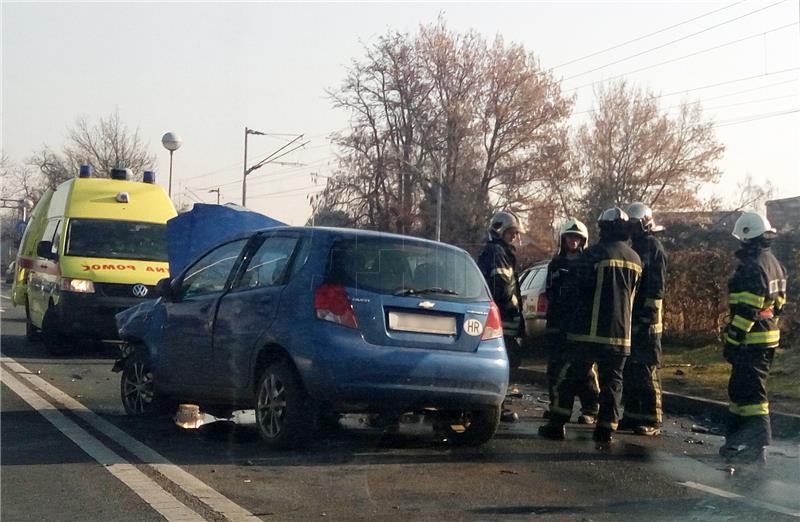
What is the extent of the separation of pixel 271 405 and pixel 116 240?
8.47 metres

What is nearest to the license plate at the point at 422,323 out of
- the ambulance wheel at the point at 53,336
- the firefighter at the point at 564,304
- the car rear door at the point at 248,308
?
the car rear door at the point at 248,308

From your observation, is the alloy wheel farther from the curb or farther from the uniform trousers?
the curb

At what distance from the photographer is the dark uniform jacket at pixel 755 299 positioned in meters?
8.02

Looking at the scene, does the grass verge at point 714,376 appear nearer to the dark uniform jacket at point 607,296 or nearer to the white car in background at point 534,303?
the white car in background at point 534,303

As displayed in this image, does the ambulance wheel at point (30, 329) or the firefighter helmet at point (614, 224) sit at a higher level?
the firefighter helmet at point (614, 224)

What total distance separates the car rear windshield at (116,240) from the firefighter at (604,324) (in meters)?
8.36

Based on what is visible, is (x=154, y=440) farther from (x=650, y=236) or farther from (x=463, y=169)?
(x=463, y=169)

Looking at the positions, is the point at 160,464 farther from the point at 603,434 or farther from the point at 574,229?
the point at 574,229

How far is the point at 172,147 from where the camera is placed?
801 inches

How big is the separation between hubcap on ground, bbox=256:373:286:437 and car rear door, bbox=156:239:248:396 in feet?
2.48

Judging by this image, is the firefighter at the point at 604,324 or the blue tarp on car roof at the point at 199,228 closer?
the firefighter at the point at 604,324

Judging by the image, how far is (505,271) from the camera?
31.3 ft

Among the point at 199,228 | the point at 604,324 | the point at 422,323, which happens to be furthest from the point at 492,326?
the point at 199,228

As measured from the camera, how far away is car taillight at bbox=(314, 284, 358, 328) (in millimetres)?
7379
